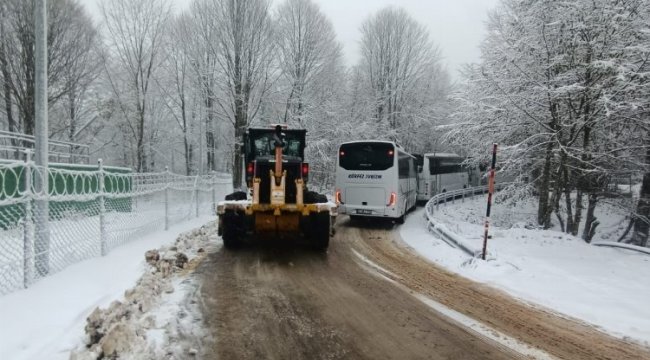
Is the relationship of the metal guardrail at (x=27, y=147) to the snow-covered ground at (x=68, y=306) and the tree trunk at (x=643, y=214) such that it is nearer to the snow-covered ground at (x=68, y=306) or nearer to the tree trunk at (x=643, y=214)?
the snow-covered ground at (x=68, y=306)

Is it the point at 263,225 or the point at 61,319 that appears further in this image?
the point at 263,225

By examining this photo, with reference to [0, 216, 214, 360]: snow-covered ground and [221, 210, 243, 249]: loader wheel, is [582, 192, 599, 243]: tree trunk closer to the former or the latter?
[221, 210, 243, 249]: loader wheel

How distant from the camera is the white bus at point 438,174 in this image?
81.7 feet

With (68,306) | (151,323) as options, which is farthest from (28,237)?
(151,323)

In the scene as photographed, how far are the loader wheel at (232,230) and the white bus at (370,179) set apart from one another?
6.21 m

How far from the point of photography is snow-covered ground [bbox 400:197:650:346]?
5.85 meters

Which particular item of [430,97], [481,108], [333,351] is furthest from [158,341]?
[430,97]

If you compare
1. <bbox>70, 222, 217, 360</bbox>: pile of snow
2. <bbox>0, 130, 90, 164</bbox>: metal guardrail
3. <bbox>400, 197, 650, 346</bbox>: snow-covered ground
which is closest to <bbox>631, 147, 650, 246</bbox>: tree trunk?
<bbox>400, 197, 650, 346</bbox>: snow-covered ground

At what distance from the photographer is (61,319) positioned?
13.9 ft

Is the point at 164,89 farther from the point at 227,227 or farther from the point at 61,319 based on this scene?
the point at 61,319

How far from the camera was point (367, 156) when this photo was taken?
1450 centimetres

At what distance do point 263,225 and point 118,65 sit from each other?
25584 millimetres

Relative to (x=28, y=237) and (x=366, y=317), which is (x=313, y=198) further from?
(x=28, y=237)

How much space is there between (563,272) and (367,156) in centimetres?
782
